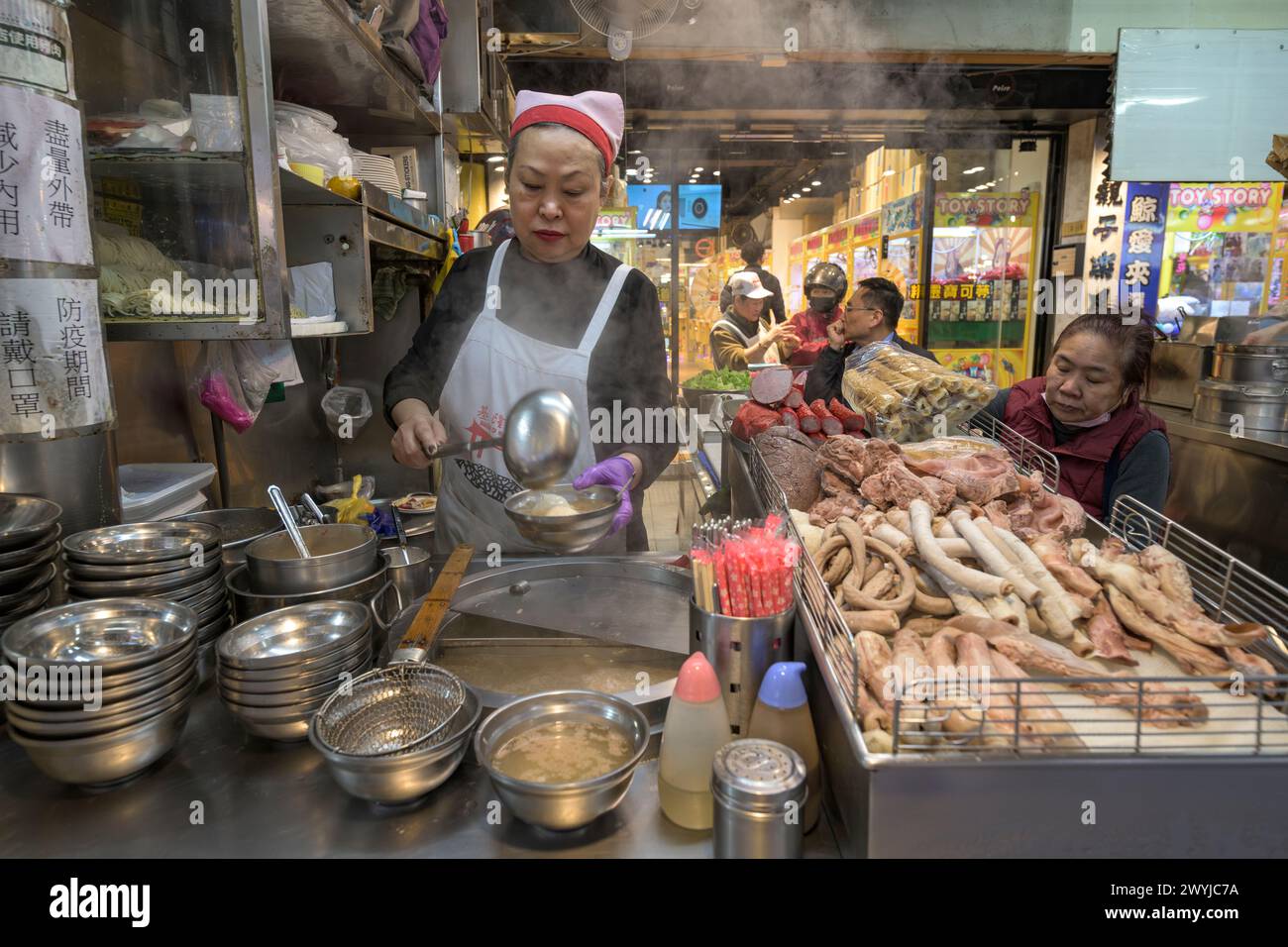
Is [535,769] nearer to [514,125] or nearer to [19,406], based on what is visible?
[19,406]

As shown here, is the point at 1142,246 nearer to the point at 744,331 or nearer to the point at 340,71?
the point at 744,331

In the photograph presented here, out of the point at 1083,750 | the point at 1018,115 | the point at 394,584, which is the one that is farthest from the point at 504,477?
the point at 1018,115

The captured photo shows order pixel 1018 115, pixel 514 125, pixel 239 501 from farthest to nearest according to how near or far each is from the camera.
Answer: pixel 1018 115
pixel 239 501
pixel 514 125

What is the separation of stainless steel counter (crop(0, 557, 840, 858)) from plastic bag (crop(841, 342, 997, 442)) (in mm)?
1358

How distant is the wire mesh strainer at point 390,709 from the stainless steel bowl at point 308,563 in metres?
0.28

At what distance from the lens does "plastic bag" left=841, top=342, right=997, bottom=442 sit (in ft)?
7.11

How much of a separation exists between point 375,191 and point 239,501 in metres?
1.34

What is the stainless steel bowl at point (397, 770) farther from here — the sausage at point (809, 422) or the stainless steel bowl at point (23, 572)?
the sausage at point (809, 422)

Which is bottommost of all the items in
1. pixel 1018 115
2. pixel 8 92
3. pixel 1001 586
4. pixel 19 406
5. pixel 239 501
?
pixel 239 501

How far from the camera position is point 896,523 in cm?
158

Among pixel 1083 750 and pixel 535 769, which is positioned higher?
pixel 1083 750

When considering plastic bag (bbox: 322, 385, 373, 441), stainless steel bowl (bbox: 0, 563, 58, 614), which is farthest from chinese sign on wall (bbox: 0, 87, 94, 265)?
plastic bag (bbox: 322, 385, 373, 441)

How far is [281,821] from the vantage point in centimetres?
109

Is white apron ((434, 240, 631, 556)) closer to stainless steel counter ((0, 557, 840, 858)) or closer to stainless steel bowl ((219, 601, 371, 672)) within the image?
stainless steel bowl ((219, 601, 371, 672))
